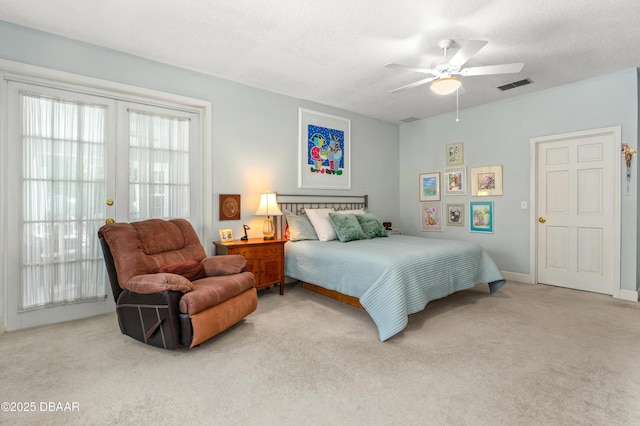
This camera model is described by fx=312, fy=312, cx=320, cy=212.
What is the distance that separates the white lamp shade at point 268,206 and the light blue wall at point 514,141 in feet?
10.0

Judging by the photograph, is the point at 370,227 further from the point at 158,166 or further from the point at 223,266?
the point at 158,166

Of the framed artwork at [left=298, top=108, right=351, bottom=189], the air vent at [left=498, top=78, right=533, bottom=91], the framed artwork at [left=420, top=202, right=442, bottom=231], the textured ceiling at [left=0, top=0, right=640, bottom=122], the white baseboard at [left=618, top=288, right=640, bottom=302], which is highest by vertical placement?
the air vent at [left=498, top=78, right=533, bottom=91]

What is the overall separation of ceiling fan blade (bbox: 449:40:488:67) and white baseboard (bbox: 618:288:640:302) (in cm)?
344

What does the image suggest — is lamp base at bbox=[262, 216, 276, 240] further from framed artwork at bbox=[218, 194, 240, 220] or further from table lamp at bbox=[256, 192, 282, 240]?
framed artwork at bbox=[218, 194, 240, 220]

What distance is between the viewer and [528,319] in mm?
3104

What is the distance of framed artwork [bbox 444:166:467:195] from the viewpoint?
17.3ft

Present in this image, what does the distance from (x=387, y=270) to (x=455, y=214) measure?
317cm

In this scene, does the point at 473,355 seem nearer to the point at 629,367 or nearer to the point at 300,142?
the point at 629,367

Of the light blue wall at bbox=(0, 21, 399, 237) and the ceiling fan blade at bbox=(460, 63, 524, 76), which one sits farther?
the light blue wall at bbox=(0, 21, 399, 237)

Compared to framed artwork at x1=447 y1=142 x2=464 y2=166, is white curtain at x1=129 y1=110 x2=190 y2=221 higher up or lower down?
lower down

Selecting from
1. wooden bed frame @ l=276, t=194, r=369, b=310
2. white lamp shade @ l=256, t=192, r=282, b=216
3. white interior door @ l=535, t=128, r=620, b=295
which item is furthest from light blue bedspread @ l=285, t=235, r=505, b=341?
white interior door @ l=535, t=128, r=620, b=295

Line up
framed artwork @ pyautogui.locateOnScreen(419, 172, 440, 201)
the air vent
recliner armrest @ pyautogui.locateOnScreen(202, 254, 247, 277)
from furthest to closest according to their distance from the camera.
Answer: framed artwork @ pyautogui.locateOnScreen(419, 172, 440, 201) → the air vent → recliner armrest @ pyautogui.locateOnScreen(202, 254, 247, 277)

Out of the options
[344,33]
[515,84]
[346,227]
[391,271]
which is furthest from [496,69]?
[346,227]

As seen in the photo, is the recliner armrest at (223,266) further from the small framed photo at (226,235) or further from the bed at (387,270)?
the bed at (387,270)
